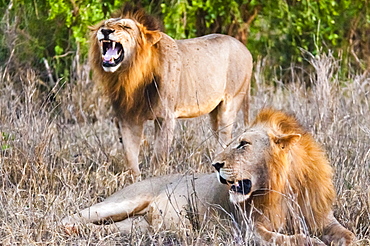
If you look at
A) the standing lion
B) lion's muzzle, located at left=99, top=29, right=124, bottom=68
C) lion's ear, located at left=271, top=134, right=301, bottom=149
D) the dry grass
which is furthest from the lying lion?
lion's muzzle, located at left=99, top=29, right=124, bottom=68

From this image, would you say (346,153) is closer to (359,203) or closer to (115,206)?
(359,203)

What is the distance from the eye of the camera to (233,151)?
13.0 feet

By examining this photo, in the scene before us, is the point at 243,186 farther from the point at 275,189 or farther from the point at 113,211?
the point at 113,211

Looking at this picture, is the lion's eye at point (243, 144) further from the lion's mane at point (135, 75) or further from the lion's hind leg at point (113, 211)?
the lion's mane at point (135, 75)

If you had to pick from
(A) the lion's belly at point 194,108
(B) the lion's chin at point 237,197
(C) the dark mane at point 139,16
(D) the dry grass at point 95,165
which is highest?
(C) the dark mane at point 139,16

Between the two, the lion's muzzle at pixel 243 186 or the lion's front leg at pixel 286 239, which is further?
the lion's muzzle at pixel 243 186

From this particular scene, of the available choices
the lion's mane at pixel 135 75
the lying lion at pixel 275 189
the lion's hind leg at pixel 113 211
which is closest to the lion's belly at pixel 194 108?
the lion's mane at pixel 135 75

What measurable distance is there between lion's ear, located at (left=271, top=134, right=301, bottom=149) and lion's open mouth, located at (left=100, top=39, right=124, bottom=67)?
5.70 feet

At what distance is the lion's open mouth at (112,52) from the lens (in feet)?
17.6

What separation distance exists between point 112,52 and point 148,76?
12.6 inches

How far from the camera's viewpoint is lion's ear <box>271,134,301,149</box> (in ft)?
12.8

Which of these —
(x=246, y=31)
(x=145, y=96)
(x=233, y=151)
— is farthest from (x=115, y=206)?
(x=246, y=31)

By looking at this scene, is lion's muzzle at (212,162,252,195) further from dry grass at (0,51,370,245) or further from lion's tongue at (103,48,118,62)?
lion's tongue at (103,48,118,62)

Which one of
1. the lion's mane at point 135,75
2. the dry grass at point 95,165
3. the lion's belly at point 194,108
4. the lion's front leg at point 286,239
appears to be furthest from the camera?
the lion's belly at point 194,108
